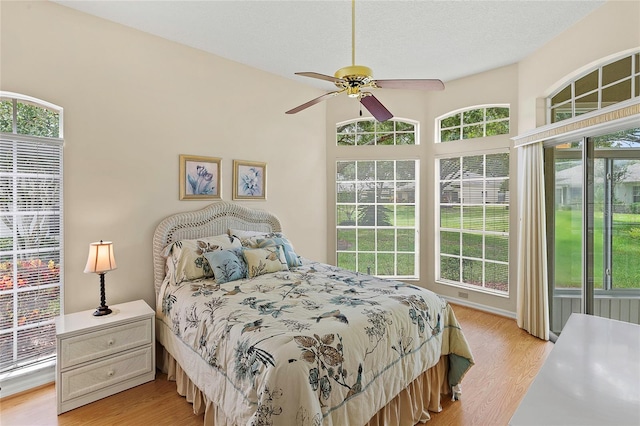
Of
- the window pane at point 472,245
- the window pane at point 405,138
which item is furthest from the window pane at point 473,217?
the window pane at point 405,138

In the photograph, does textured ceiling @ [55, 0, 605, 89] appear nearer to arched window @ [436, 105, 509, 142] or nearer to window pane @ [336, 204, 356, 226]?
arched window @ [436, 105, 509, 142]

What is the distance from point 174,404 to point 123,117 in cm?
254

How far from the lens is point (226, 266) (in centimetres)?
279

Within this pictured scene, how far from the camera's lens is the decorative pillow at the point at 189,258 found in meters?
2.79

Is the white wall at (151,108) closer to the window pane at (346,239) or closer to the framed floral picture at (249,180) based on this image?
the framed floral picture at (249,180)

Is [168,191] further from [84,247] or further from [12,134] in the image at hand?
[12,134]

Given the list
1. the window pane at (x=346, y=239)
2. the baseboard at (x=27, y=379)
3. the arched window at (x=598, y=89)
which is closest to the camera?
the baseboard at (x=27, y=379)

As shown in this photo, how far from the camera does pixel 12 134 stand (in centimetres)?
243

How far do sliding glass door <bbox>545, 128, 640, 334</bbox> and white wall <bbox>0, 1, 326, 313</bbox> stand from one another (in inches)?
134

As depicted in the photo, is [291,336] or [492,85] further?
[492,85]

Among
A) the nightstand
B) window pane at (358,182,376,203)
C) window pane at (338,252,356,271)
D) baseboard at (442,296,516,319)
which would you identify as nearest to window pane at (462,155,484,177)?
window pane at (358,182,376,203)

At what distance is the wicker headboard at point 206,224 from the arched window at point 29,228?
2.47 feet

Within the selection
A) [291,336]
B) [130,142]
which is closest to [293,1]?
[130,142]

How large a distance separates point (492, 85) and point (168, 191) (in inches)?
165
